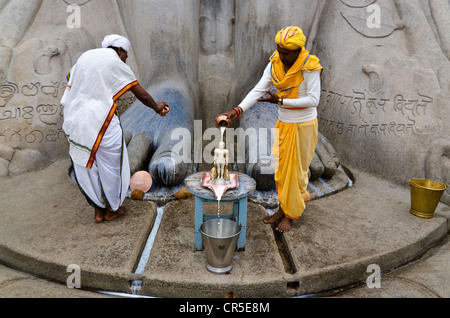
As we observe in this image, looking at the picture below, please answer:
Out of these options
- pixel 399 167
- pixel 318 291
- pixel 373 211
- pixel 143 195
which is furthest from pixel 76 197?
pixel 399 167

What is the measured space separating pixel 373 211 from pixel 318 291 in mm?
1105

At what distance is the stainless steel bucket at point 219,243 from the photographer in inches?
82.7

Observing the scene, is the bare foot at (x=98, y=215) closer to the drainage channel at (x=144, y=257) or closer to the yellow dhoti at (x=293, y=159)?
the drainage channel at (x=144, y=257)

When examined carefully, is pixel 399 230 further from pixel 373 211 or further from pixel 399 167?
pixel 399 167

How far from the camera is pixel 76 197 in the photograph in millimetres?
3129

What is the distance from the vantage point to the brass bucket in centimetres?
286

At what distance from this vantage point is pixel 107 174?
2613mm

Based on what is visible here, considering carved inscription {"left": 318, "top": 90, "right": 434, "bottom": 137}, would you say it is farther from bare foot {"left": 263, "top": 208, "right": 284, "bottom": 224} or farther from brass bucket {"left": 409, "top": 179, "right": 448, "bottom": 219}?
bare foot {"left": 263, "top": 208, "right": 284, "bottom": 224}

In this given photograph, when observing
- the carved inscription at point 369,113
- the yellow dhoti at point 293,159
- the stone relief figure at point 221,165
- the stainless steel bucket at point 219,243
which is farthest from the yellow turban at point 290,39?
the carved inscription at point 369,113

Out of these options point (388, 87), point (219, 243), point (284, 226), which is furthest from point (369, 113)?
point (219, 243)

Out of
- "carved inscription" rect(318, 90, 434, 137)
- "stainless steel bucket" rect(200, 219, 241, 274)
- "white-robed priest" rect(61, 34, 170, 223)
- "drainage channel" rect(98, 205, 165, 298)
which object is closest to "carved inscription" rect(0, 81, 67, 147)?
"white-robed priest" rect(61, 34, 170, 223)

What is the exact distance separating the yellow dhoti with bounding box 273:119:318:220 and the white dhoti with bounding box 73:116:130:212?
1.14 metres

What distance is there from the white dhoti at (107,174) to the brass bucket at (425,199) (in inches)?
91.2

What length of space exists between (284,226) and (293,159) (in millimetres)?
501
